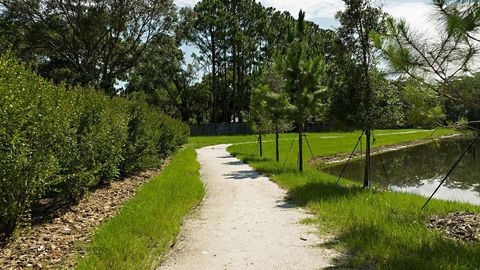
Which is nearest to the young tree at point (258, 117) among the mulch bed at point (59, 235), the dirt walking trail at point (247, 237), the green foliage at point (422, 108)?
the dirt walking trail at point (247, 237)

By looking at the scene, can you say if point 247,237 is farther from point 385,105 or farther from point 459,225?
point 385,105

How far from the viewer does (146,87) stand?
60969mm

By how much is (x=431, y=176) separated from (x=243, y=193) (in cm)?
1292

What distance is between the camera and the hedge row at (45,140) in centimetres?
601

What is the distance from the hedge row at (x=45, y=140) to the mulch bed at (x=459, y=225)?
6828 millimetres

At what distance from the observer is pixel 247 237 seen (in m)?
7.18

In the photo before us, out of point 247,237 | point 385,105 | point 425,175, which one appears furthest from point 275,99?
point 247,237

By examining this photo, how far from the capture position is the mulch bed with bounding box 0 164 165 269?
5.61 meters

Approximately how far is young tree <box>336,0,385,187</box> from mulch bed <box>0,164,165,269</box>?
7.88 m

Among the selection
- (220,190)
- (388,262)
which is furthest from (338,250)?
(220,190)

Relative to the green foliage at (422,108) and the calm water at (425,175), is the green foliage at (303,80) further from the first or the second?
the green foliage at (422,108)

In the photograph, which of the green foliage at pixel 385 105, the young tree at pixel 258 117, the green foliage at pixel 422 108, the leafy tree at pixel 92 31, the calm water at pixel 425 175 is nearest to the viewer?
the green foliage at pixel 422 108

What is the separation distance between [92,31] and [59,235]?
2671cm

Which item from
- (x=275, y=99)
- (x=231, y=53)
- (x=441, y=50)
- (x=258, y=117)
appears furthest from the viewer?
(x=231, y=53)
